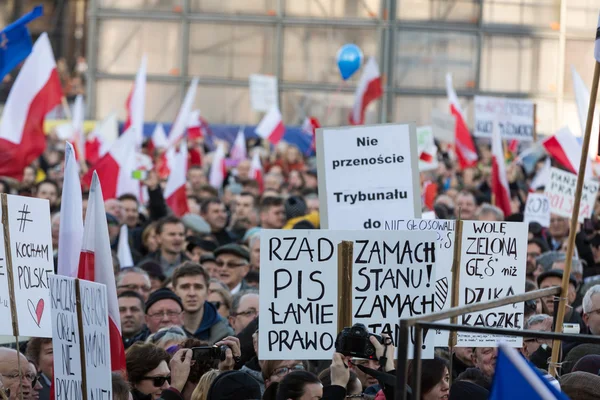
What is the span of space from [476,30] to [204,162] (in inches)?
351

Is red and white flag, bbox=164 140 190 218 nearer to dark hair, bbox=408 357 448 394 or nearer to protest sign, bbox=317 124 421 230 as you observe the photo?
protest sign, bbox=317 124 421 230

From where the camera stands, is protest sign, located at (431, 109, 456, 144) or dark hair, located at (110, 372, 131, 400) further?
protest sign, located at (431, 109, 456, 144)

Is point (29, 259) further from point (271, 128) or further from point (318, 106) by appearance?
point (318, 106)

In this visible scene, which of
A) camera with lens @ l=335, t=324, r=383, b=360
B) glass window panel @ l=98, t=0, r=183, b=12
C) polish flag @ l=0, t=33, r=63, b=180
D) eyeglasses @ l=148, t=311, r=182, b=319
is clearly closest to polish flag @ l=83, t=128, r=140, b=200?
polish flag @ l=0, t=33, r=63, b=180

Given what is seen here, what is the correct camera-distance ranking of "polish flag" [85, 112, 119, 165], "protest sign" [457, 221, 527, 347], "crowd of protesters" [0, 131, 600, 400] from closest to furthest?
"crowd of protesters" [0, 131, 600, 400], "protest sign" [457, 221, 527, 347], "polish flag" [85, 112, 119, 165]

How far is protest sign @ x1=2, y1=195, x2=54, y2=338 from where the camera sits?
6008mm

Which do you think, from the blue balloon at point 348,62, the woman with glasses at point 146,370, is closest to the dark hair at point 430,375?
the woman with glasses at point 146,370

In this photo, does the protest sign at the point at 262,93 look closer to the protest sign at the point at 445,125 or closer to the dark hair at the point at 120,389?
the protest sign at the point at 445,125

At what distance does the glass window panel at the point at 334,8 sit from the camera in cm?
2791

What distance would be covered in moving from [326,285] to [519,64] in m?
22.7

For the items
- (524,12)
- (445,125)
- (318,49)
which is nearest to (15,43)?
(445,125)

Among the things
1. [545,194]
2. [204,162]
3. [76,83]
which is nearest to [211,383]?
[545,194]

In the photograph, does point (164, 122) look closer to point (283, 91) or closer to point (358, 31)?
point (283, 91)

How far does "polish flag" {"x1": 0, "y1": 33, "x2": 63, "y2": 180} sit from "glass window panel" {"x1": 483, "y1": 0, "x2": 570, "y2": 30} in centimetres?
1700
